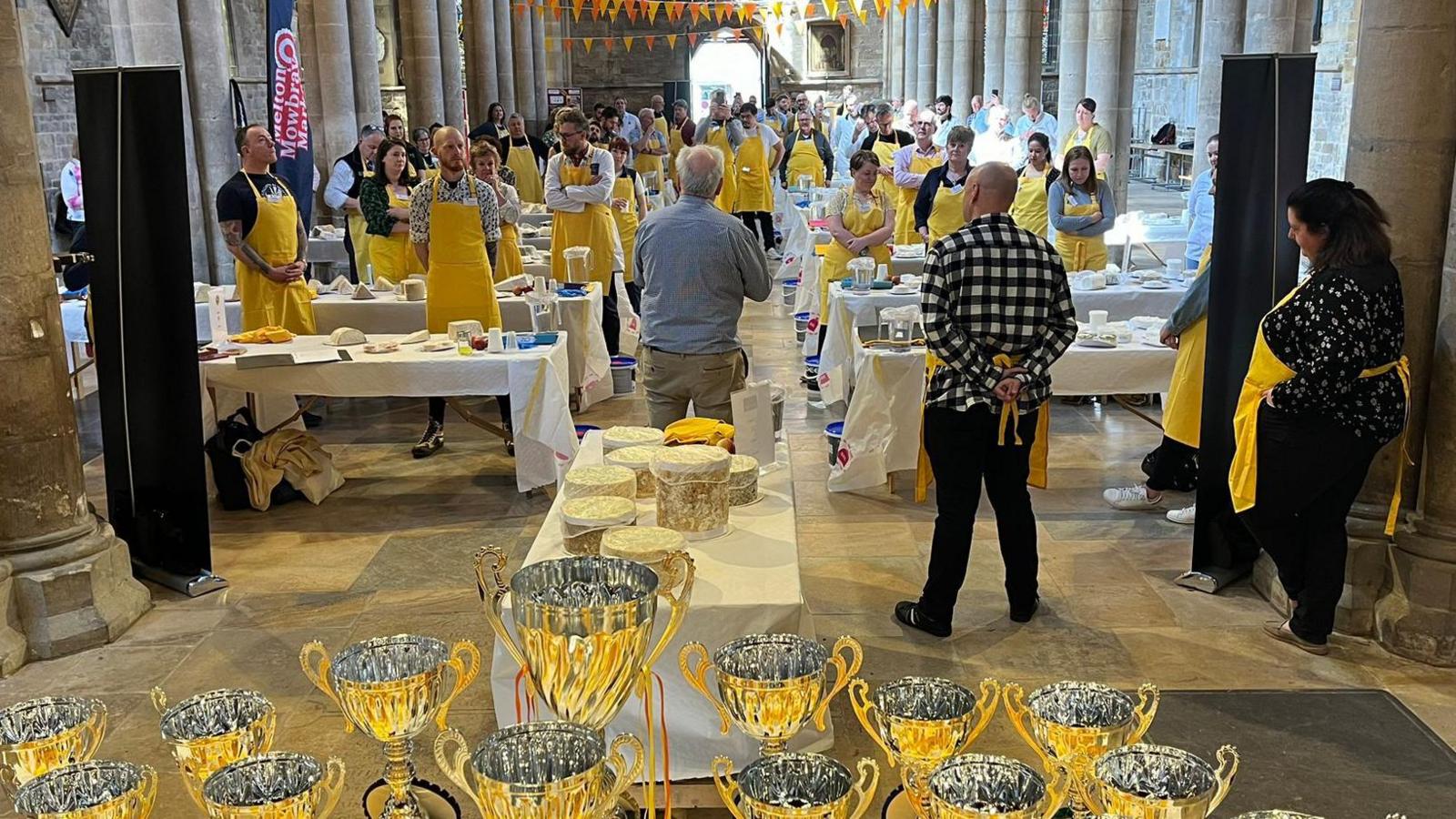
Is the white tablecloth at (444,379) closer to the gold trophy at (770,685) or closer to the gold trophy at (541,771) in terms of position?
the gold trophy at (770,685)

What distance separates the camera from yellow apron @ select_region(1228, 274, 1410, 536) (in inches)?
176

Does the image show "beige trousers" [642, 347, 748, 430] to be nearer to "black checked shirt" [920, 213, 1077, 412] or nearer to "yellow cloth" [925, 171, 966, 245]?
"black checked shirt" [920, 213, 1077, 412]

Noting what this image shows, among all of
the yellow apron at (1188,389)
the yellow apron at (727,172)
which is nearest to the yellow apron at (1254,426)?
the yellow apron at (1188,389)

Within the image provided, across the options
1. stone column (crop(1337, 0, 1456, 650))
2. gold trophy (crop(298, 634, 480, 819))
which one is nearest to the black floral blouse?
stone column (crop(1337, 0, 1456, 650))

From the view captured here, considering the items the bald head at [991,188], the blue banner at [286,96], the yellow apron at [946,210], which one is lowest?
the yellow apron at [946,210]

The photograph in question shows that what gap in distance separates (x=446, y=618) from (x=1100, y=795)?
3.53 meters

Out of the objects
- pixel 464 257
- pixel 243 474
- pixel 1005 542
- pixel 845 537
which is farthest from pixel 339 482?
pixel 1005 542

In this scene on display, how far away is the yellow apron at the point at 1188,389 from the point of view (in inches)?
226

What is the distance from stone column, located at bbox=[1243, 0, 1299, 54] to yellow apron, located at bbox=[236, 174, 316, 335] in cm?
779

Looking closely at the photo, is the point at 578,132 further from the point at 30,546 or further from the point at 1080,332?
the point at 30,546

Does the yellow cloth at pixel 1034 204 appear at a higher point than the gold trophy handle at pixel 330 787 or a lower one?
higher

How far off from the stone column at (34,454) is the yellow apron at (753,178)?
10.7 meters

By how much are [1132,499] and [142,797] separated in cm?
528

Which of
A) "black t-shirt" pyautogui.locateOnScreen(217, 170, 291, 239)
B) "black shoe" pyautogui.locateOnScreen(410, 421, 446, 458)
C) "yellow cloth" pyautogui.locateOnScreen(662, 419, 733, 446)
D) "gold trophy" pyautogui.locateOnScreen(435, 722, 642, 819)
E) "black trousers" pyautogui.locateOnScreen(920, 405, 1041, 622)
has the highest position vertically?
"black t-shirt" pyautogui.locateOnScreen(217, 170, 291, 239)
